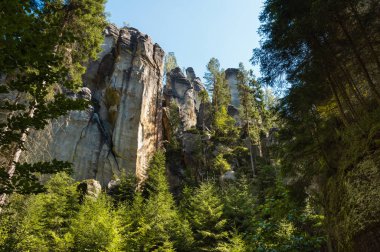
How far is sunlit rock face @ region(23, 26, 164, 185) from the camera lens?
98.7 ft

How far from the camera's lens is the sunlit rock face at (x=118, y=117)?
30094 mm

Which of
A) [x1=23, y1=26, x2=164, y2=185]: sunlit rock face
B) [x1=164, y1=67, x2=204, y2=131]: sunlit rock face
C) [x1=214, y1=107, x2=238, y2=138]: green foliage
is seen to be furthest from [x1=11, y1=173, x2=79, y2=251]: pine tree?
[x1=164, y1=67, x2=204, y2=131]: sunlit rock face

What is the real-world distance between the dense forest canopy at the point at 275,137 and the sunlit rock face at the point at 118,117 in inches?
234

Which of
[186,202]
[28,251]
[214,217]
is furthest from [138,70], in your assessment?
[28,251]

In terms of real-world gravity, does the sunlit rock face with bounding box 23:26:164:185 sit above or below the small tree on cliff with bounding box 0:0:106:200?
above

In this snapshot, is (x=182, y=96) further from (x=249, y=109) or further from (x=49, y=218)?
(x=49, y=218)

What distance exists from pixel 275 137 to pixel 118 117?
22.7m

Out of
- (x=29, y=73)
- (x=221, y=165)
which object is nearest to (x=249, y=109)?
(x=221, y=165)

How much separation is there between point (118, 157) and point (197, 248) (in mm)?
14804

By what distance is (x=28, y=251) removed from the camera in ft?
47.8

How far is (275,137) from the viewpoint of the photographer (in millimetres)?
12125

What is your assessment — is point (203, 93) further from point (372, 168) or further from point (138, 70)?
point (372, 168)

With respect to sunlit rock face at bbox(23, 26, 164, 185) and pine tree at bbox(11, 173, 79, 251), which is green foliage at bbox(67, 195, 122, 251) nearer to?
pine tree at bbox(11, 173, 79, 251)

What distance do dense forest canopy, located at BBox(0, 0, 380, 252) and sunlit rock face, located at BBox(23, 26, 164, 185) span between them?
5.94 meters
